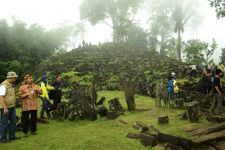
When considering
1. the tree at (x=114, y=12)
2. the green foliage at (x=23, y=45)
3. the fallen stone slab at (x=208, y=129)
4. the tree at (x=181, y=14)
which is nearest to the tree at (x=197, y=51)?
the tree at (x=181, y=14)

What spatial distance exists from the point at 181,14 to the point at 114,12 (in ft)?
34.3

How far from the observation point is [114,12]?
5209 centimetres

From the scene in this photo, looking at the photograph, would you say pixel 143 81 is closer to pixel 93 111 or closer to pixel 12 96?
pixel 93 111

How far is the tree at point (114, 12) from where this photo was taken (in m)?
51.6

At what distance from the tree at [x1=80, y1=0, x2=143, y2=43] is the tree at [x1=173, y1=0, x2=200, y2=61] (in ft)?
23.5

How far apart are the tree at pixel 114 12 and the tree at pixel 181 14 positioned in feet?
23.5

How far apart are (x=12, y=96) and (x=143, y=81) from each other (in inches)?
649

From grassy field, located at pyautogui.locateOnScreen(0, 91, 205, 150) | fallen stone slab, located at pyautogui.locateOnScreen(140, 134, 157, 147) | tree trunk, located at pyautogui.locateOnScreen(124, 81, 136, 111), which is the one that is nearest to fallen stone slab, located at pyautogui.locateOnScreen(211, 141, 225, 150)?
grassy field, located at pyautogui.locateOnScreen(0, 91, 205, 150)

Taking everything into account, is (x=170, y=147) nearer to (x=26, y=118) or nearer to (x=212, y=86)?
(x=26, y=118)

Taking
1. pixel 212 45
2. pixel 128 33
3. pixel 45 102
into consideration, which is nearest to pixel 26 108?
pixel 45 102

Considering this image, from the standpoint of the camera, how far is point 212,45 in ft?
158

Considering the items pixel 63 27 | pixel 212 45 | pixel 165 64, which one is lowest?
pixel 165 64

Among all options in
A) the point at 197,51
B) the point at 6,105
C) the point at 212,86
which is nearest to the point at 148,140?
the point at 6,105

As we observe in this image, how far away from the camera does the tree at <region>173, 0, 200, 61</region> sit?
164 ft
